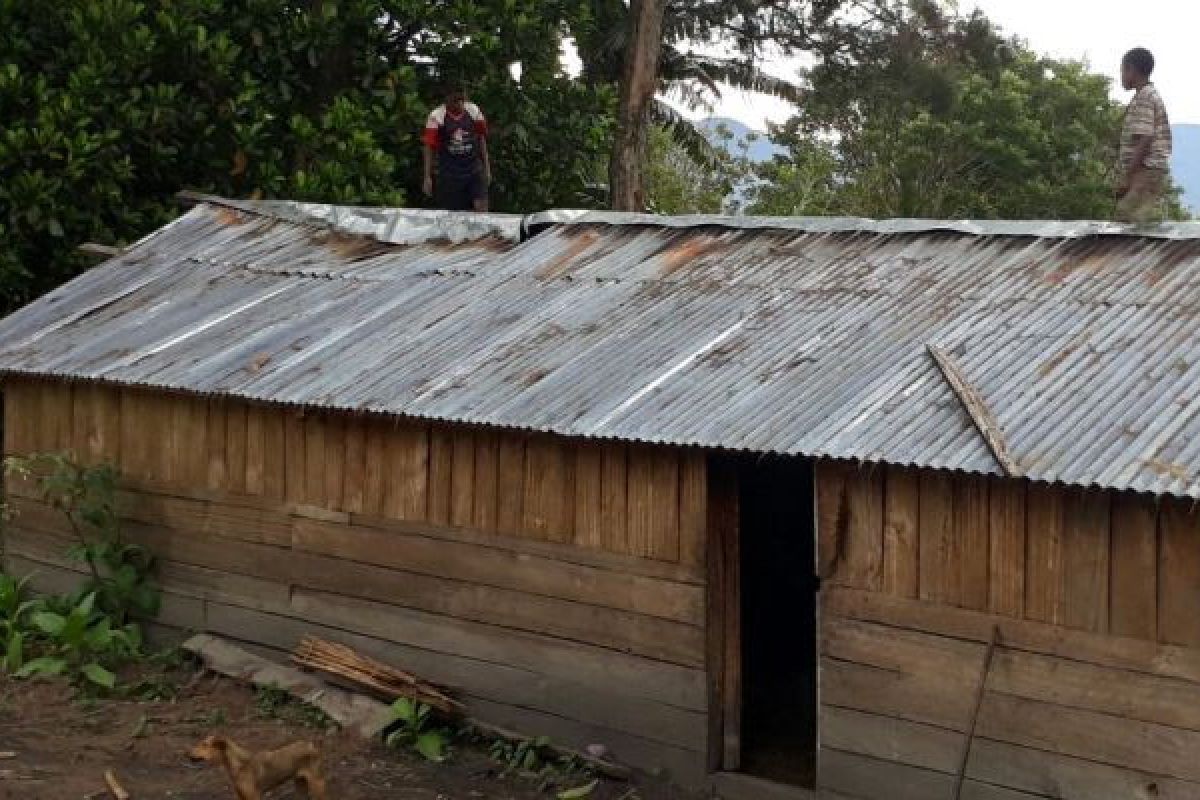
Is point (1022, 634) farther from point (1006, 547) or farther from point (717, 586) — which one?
point (717, 586)

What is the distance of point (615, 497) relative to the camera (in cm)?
734

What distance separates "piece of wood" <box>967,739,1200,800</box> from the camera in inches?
224

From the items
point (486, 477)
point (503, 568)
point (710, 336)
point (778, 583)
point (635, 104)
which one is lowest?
point (778, 583)

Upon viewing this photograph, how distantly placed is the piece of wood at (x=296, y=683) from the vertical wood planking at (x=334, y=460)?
1.04 meters

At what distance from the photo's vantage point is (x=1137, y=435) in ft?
18.2

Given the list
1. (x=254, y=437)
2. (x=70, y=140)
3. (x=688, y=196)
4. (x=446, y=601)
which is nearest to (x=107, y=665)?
(x=254, y=437)

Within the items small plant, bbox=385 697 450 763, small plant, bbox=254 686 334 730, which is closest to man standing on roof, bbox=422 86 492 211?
small plant, bbox=254 686 334 730

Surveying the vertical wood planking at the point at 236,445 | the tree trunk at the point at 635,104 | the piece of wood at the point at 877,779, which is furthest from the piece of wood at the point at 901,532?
the tree trunk at the point at 635,104

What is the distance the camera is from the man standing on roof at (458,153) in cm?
1365

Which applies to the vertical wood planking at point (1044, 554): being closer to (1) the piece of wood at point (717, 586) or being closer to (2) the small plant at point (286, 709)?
(1) the piece of wood at point (717, 586)

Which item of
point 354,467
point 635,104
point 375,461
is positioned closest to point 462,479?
point 375,461

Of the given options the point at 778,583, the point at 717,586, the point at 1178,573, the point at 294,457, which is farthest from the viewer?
the point at 778,583

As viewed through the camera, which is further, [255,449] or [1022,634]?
[255,449]

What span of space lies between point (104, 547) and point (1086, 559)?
646 centimetres
